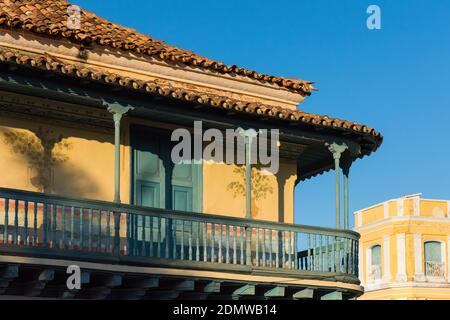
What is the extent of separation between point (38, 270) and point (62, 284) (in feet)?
2.59

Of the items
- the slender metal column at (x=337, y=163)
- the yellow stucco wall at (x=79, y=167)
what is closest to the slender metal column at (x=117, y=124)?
the yellow stucco wall at (x=79, y=167)

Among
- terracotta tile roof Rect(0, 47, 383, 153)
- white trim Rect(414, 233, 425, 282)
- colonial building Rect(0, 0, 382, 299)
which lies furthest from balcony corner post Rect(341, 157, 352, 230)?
white trim Rect(414, 233, 425, 282)

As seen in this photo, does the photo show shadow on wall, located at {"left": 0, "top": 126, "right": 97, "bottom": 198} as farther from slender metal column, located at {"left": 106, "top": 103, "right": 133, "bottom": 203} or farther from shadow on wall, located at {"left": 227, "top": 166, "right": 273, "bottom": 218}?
shadow on wall, located at {"left": 227, "top": 166, "right": 273, "bottom": 218}

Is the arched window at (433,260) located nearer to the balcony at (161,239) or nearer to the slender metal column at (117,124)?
the balcony at (161,239)

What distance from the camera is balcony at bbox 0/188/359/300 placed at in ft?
52.4

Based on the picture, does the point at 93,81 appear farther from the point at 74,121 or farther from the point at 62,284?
the point at 62,284

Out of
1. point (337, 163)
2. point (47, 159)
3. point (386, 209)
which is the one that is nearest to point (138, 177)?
point (47, 159)

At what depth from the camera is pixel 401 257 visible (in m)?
52.2

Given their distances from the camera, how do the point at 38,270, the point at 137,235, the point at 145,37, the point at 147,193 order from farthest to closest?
1. the point at 145,37
2. the point at 147,193
3. the point at 137,235
4. the point at 38,270

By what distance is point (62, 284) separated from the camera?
1664 cm

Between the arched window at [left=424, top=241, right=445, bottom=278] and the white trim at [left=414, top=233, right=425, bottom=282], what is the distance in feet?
1.13

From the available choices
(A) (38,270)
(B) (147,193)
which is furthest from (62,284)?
(B) (147,193)

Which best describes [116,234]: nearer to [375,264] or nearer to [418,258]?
[418,258]
